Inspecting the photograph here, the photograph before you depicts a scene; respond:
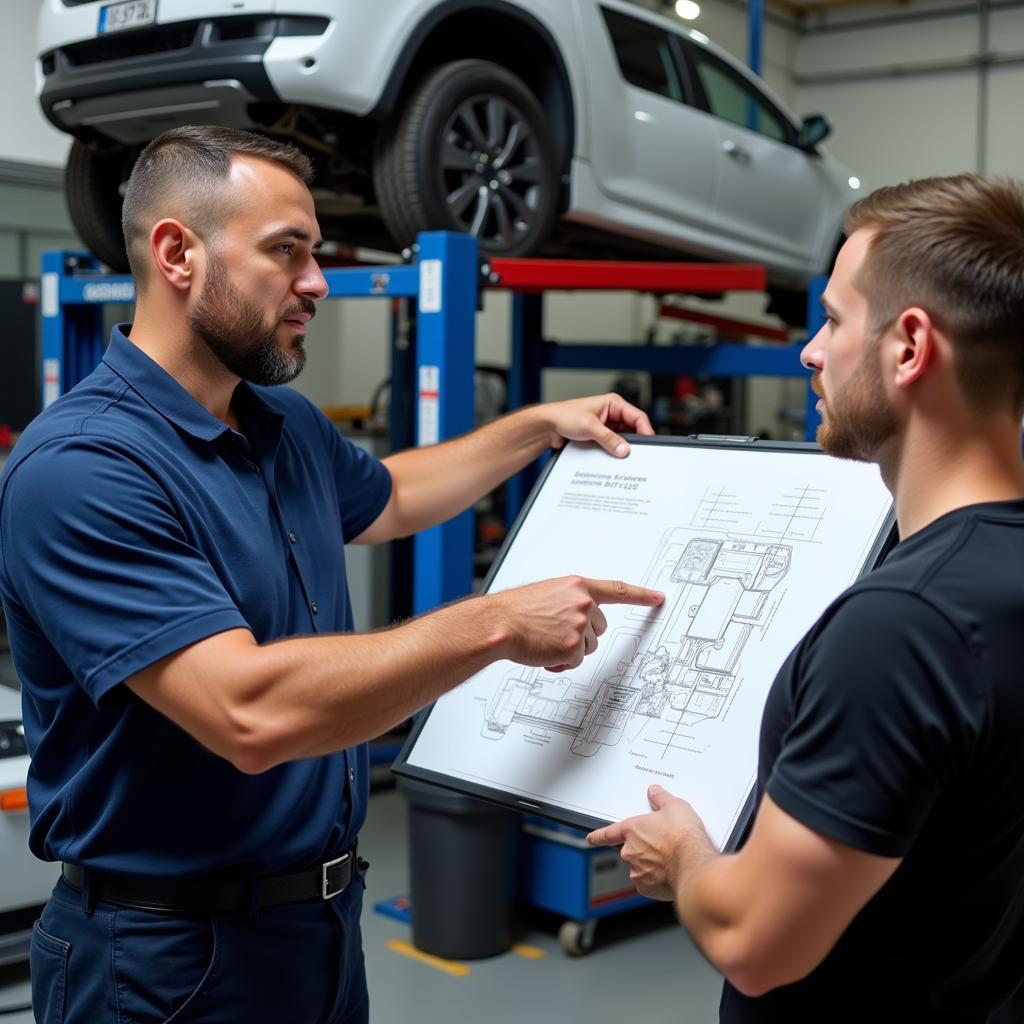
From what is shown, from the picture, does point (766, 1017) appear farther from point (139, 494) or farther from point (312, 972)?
point (139, 494)

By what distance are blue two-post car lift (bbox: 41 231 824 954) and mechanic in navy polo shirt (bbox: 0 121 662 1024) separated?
4.95 ft

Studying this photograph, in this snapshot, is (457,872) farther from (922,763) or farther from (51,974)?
(922,763)

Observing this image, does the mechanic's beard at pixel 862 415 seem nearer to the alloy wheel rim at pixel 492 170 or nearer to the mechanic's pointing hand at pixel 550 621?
the mechanic's pointing hand at pixel 550 621

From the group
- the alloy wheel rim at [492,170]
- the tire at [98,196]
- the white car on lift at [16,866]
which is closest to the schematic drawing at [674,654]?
the white car on lift at [16,866]

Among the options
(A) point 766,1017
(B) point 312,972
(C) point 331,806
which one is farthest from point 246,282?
(A) point 766,1017

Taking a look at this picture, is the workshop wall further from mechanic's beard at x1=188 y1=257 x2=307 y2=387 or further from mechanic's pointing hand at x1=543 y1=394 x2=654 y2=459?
mechanic's beard at x1=188 y1=257 x2=307 y2=387

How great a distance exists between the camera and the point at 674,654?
1878 millimetres

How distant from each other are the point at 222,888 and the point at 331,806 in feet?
0.65

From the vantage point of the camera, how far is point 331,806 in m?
1.86

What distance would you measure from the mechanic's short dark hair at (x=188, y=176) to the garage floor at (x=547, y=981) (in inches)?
94.2

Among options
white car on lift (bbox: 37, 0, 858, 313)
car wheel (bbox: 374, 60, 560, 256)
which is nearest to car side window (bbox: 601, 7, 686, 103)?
white car on lift (bbox: 37, 0, 858, 313)

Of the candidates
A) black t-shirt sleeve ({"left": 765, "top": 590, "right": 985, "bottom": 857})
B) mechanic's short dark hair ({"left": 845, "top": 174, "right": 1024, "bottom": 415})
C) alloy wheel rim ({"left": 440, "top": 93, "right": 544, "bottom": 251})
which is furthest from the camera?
alloy wheel rim ({"left": 440, "top": 93, "right": 544, "bottom": 251})

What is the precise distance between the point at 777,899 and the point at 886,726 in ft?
0.64

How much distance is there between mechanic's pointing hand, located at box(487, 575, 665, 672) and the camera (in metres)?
1.77
